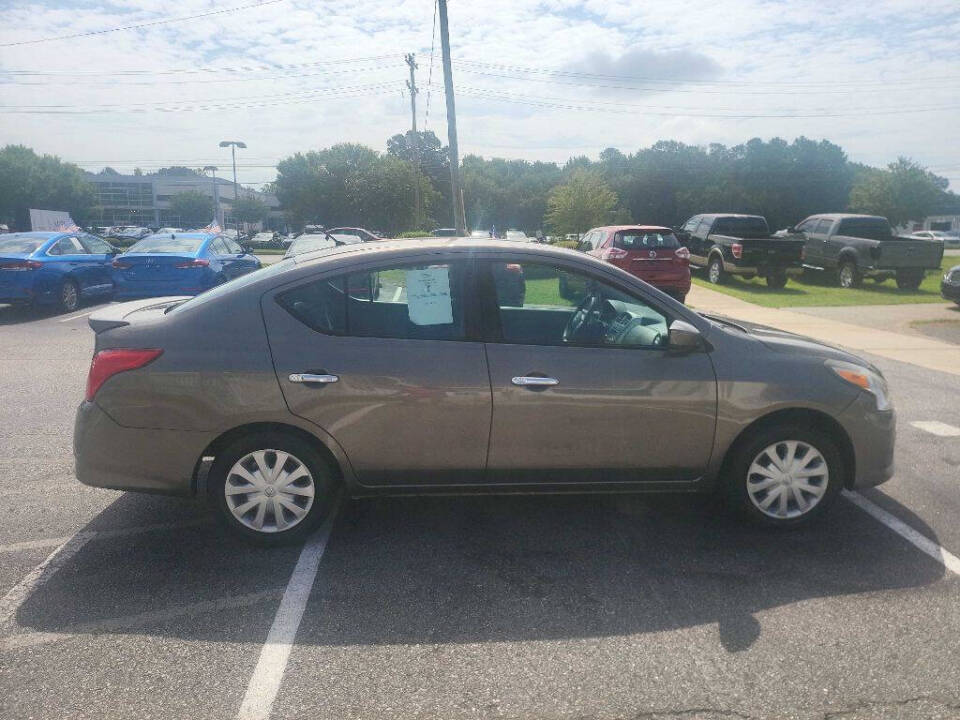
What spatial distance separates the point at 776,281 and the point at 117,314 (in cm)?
1907

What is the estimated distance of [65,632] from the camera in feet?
10.7

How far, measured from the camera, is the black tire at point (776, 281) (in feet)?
67.3

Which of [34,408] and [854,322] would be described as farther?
[854,322]

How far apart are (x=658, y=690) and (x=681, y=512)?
1916 millimetres

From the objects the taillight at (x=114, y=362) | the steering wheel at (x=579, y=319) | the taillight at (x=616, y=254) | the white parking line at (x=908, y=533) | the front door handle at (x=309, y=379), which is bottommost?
the white parking line at (x=908, y=533)

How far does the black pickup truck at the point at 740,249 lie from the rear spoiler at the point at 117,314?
17.7 meters

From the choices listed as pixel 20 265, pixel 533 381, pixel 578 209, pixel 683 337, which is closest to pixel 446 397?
pixel 533 381

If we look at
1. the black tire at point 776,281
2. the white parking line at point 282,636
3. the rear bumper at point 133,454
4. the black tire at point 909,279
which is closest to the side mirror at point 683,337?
the white parking line at point 282,636

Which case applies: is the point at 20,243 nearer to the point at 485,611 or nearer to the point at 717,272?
the point at 485,611

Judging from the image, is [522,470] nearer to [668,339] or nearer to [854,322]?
[668,339]

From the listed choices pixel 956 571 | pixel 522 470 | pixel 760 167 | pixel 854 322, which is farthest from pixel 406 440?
pixel 760 167

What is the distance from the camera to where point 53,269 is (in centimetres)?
1359

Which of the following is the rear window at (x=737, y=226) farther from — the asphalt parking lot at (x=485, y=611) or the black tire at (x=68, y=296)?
the asphalt parking lot at (x=485, y=611)

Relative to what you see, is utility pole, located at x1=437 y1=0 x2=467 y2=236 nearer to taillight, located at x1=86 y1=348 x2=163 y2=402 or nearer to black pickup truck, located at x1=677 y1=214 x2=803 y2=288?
black pickup truck, located at x1=677 y1=214 x2=803 y2=288
